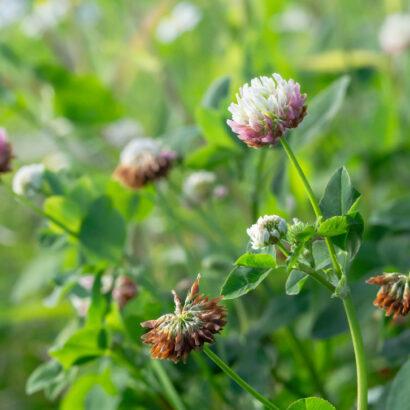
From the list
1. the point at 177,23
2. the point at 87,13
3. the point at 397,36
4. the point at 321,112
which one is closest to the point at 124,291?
the point at 321,112

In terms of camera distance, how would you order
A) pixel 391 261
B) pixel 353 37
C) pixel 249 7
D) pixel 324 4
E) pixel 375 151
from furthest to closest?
1. pixel 324 4
2. pixel 353 37
3. pixel 249 7
4. pixel 375 151
5. pixel 391 261

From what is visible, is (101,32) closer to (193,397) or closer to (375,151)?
(375,151)

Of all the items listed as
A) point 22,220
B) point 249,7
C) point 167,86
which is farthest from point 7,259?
point 249,7

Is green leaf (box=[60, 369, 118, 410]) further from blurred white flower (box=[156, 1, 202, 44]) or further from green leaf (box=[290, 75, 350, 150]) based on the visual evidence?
blurred white flower (box=[156, 1, 202, 44])

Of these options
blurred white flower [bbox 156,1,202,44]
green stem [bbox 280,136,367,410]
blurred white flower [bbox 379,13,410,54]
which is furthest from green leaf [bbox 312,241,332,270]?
blurred white flower [bbox 156,1,202,44]

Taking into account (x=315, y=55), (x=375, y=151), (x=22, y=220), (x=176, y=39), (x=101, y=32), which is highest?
(x=101, y=32)

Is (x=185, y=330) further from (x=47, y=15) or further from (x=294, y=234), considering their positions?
(x=47, y=15)

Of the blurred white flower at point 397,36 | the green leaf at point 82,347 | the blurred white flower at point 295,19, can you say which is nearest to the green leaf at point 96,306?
the green leaf at point 82,347

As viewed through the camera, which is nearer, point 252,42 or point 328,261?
point 328,261
